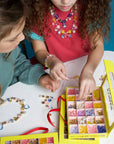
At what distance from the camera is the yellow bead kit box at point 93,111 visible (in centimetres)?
60

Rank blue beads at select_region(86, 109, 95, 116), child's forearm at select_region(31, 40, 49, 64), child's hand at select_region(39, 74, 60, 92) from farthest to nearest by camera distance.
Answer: child's forearm at select_region(31, 40, 49, 64)
child's hand at select_region(39, 74, 60, 92)
blue beads at select_region(86, 109, 95, 116)

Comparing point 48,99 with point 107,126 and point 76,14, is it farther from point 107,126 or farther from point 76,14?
point 76,14

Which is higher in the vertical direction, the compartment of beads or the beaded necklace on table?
the beaded necklace on table

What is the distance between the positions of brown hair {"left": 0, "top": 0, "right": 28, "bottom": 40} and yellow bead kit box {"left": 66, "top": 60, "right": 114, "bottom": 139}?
1.15 feet

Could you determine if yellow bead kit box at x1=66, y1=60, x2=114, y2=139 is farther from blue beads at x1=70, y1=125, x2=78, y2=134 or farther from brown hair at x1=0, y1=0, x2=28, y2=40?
brown hair at x1=0, y1=0, x2=28, y2=40

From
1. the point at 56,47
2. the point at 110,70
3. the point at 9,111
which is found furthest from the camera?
the point at 56,47

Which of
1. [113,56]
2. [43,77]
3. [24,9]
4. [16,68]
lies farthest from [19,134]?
[113,56]

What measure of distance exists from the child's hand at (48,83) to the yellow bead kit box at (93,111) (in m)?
0.06

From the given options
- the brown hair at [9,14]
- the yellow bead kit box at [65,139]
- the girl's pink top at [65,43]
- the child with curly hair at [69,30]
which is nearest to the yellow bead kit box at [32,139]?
the yellow bead kit box at [65,139]

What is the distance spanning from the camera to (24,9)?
644mm

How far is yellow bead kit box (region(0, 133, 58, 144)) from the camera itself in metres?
0.64

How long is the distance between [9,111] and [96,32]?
0.62 m

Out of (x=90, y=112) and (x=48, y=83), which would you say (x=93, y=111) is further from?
(x=48, y=83)

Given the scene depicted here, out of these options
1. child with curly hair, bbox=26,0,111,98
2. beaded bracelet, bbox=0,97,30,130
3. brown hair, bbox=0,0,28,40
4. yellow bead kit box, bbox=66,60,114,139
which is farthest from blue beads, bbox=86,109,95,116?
brown hair, bbox=0,0,28,40
